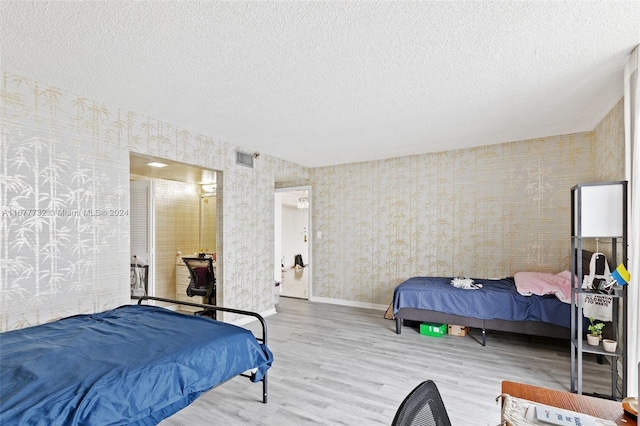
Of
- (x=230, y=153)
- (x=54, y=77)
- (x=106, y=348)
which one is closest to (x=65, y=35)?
(x=54, y=77)

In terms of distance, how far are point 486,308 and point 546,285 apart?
689mm

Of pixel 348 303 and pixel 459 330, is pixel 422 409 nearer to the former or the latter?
pixel 459 330

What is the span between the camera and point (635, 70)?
7.82 feet

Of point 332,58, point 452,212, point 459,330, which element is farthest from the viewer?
point 452,212

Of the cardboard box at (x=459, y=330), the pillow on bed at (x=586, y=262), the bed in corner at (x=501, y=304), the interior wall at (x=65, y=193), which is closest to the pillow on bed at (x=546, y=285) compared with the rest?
the bed in corner at (x=501, y=304)

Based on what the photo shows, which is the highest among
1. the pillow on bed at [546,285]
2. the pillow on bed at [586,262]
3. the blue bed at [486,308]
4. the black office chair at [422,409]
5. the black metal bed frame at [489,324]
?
the black office chair at [422,409]

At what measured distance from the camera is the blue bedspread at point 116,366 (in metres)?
1.51

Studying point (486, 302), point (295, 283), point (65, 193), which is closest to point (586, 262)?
point (486, 302)

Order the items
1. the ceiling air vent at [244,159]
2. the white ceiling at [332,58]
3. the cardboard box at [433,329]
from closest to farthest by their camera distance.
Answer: the white ceiling at [332,58]
the cardboard box at [433,329]
the ceiling air vent at [244,159]

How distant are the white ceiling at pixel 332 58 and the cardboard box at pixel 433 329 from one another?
2.56 metres

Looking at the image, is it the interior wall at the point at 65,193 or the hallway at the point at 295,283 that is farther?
the hallway at the point at 295,283

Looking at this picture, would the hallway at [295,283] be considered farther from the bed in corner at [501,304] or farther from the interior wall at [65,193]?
the interior wall at [65,193]

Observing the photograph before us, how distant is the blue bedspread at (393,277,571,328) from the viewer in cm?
362

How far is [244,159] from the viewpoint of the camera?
16.3ft
